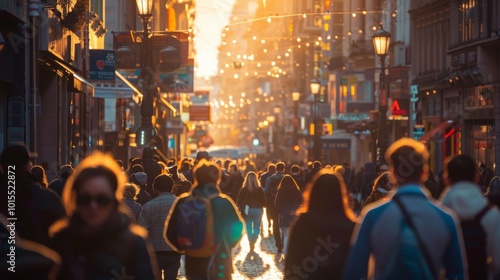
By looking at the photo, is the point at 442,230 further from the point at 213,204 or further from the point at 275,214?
the point at 275,214

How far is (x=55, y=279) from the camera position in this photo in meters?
6.37

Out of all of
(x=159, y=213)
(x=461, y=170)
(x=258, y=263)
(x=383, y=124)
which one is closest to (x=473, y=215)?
(x=461, y=170)

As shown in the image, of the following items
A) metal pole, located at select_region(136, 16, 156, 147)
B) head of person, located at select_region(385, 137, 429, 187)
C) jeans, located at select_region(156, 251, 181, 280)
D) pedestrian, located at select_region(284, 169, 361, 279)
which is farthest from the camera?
metal pole, located at select_region(136, 16, 156, 147)

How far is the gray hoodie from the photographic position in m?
9.10

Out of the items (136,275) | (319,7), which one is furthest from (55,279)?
(319,7)

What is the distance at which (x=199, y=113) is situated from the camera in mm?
86625

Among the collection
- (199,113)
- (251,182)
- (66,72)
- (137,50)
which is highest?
(137,50)

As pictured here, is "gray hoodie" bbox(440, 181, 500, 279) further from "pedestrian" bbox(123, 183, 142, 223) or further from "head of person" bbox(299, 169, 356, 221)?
"pedestrian" bbox(123, 183, 142, 223)

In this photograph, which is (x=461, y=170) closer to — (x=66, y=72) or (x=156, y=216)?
(x=156, y=216)

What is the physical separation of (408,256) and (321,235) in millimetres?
2499

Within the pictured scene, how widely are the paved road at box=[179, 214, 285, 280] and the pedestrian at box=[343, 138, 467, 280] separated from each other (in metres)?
12.1

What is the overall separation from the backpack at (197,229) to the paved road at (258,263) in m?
8.39

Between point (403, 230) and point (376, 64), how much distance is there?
58.7m

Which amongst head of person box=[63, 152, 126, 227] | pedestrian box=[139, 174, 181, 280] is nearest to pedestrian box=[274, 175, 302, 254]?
pedestrian box=[139, 174, 181, 280]
